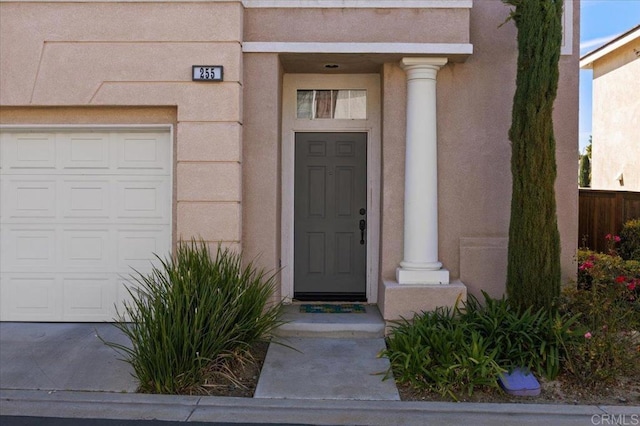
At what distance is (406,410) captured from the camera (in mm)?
4863

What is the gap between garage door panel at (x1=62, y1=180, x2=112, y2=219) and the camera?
7066 mm

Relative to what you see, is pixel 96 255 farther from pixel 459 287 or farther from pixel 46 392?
pixel 459 287

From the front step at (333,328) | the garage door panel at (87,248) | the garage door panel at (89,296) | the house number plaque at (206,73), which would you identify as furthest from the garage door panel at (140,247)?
the house number plaque at (206,73)

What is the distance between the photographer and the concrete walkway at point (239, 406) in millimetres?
4730

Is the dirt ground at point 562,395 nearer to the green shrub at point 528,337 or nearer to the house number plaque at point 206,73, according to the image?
the green shrub at point 528,337

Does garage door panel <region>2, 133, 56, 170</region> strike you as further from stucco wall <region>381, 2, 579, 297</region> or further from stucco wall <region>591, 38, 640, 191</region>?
stucco wall <region>591, 38, 640, 191</region>

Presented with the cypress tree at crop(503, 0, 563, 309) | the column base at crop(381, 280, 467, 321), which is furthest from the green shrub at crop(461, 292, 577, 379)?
the column base at crop(381, 280, 467, 321)

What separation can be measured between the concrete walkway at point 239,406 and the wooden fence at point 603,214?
4.28 m

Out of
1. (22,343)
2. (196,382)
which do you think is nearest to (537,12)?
(196,382)

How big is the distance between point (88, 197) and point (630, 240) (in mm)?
6784

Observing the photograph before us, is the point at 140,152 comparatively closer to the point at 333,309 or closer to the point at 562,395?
the point at 333,309

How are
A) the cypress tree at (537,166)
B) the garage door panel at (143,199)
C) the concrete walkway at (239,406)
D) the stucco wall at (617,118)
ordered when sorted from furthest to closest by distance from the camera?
the stucco wall at (617,118) → the garage door panel at (143,199) → the cypress tree at (537,166) → the concrete walkway at (239,406)

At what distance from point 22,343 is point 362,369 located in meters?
3.57

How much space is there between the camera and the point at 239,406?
4934mm
